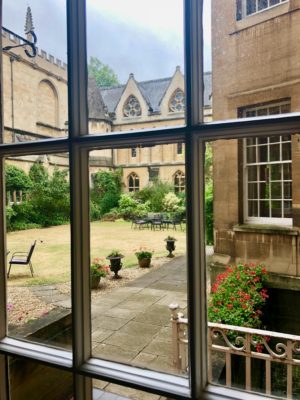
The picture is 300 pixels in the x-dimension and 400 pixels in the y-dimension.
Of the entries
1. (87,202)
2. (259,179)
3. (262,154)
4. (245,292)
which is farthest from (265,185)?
(87,202)

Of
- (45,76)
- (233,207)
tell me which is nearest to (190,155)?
(45,76)

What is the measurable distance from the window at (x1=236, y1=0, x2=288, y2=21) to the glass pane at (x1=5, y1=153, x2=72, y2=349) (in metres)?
0.91

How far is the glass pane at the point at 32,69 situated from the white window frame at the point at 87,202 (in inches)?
5.2

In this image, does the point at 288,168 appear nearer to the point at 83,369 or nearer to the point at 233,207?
the point at 233,207

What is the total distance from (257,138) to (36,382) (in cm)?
108

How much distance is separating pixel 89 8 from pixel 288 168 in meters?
1.56

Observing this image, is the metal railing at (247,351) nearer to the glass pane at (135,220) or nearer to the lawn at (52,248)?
the glass pane at (135,220)

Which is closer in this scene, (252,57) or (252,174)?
(252,57)

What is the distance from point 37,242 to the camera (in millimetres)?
1066

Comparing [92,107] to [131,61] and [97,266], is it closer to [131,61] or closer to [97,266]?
[131,61]

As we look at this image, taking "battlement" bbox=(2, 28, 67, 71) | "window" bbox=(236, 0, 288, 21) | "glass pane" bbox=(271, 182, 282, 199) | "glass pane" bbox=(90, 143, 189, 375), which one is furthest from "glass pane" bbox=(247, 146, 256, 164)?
"battlement" bbox=(2, 28, 67, 71)

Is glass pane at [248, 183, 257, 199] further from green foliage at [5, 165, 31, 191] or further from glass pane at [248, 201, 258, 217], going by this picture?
green foliage at [5, 165, 31, 191]

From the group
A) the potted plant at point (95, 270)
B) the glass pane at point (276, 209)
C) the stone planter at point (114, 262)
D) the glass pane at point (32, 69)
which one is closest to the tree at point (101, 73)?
the glass pane at point (32, 69)

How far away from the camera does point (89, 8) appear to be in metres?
0.81
